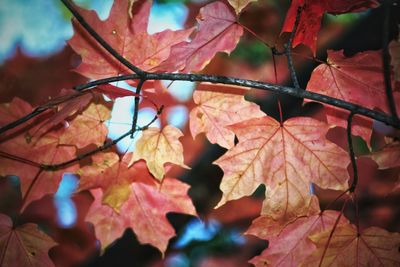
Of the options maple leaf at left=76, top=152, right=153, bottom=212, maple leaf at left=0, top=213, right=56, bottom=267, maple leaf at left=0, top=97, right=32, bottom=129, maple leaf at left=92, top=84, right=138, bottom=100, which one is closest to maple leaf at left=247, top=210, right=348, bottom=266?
maple leaf at left=76, top=152, right=153, bottom=212

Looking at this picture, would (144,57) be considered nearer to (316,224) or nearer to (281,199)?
(281,199)

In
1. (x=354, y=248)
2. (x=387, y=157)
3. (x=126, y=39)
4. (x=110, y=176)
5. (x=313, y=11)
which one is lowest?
(x=354, y=248)

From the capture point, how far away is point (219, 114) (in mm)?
1226

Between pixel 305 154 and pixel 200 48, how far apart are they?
494 mm

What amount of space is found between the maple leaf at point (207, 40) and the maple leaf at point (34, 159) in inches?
22.4

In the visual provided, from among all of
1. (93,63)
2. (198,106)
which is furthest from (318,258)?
(93,63)

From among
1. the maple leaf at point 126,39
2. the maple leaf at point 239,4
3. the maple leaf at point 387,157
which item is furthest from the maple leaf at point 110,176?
the maple leaf at point 387,157

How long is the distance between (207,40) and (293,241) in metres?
0.74

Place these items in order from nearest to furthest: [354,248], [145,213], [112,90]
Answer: [112,90] → [354,248] → [145,213]

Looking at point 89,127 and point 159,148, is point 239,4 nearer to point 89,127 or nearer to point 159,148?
point 159,148

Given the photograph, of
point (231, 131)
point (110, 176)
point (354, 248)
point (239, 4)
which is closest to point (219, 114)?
point (231, 131)

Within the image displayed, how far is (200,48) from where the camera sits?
1091 mm

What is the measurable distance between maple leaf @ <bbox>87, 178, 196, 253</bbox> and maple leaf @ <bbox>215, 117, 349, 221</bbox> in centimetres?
39

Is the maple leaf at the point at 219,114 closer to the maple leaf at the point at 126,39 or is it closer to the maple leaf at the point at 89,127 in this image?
the maple leaf at the point at 126,39
